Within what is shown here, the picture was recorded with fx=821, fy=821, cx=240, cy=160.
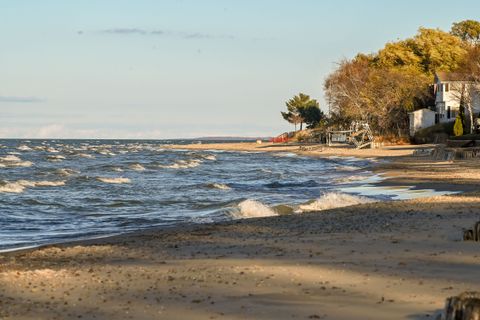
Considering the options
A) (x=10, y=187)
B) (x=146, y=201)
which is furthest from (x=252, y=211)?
(x=10, y=187)

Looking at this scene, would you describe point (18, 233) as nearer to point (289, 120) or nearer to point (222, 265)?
point (222, 265)

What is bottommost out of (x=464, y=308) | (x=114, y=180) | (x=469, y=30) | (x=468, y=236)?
(x=114, y=180)

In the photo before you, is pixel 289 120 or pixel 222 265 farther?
pixel 289 120

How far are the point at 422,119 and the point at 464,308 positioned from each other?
86742 millimetres

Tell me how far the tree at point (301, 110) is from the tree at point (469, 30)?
31.9 meters

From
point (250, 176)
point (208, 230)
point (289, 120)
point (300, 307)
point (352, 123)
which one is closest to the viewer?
point (300, 307)

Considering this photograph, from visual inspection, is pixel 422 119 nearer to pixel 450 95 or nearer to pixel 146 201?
pixel 450 95

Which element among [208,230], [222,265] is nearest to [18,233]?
[208,230]

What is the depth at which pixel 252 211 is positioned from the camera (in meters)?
24.8

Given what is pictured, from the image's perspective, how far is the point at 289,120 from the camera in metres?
161

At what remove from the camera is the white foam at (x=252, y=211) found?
80.4 ft

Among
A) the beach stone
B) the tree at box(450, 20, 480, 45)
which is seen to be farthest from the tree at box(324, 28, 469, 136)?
the beach stone

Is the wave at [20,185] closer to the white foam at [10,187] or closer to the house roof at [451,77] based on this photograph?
the white foam at [10,187]

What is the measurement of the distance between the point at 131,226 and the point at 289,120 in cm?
13916
